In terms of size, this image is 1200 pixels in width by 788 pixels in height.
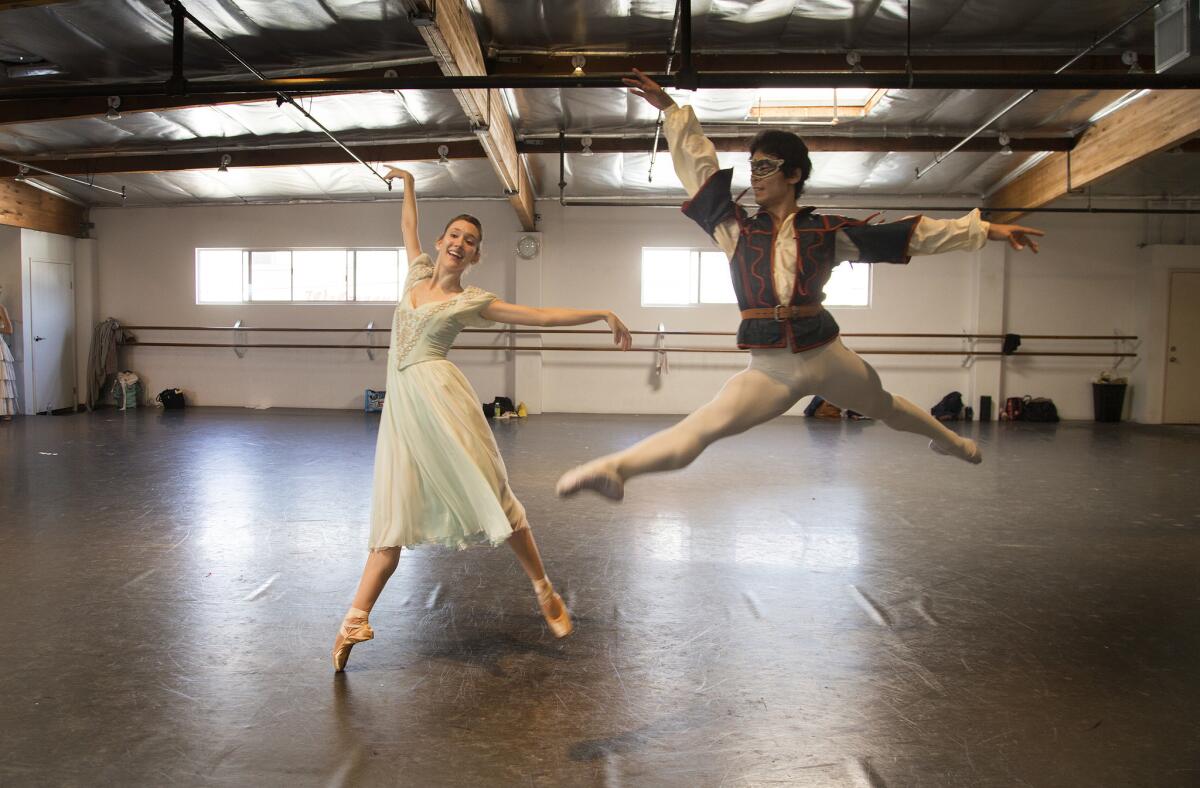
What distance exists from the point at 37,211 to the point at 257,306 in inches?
125

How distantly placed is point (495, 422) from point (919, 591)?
7733 mm

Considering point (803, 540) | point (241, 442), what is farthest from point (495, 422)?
point (803, 540)

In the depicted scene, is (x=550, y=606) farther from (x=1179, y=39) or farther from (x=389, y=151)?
Result: (x=389, y=151)

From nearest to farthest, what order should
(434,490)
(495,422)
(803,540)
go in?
(434,490) → (803,540) → (495,422)

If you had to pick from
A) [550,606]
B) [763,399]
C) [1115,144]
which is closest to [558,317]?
[763,399]

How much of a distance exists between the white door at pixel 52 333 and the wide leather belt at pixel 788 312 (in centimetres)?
1229

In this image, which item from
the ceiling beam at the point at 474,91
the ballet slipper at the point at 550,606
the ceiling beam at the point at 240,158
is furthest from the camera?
the ceiling beam at the point at 240,158

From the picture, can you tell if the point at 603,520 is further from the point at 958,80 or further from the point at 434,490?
the point at 958,80

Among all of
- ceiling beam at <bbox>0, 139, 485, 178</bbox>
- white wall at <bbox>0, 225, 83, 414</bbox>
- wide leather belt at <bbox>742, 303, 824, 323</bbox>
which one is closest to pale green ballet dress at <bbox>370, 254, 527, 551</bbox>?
wide leather belt at <bbox>742, 303, 824, 323</bbox>

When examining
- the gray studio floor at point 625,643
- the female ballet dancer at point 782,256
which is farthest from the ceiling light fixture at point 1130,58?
the female ballet dancer at point 782,256

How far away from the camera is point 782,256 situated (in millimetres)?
2602

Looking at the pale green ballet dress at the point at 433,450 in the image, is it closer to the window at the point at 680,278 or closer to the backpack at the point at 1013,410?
the window at the point at 680,278

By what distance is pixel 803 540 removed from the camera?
4363 mm

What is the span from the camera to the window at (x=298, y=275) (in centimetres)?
1230
